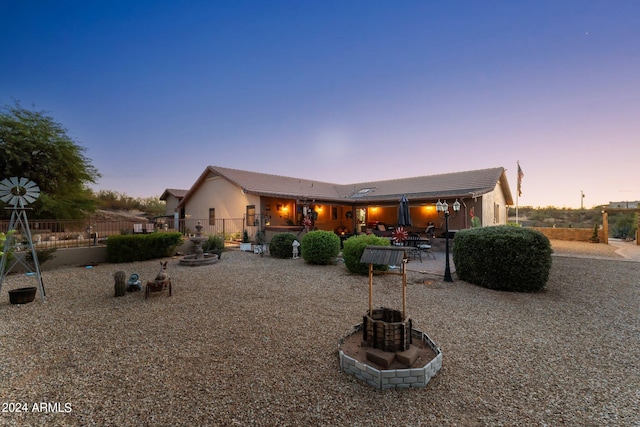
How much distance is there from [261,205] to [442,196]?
10.3 metres

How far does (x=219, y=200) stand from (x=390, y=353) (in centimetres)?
1671

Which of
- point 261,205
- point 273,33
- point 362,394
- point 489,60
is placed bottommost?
point 362,394

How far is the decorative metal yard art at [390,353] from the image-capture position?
2.61 meters

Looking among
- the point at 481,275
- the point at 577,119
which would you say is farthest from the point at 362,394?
the point at 577,119

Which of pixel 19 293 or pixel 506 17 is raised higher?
pixel 506 17

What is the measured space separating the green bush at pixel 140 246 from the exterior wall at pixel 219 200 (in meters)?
5.09

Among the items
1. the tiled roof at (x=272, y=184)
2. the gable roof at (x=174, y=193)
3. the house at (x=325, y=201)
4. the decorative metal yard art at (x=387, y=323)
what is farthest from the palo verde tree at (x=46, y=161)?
the decorative metal yard art at (x=387, y=323)

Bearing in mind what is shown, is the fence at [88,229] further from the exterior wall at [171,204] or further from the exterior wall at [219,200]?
the exterior wall at [171,204]

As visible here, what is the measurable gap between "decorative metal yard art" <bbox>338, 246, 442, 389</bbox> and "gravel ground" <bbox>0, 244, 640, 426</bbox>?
0.39ft

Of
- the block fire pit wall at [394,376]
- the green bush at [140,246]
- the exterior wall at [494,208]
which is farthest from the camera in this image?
the exterior wall at [494,208]

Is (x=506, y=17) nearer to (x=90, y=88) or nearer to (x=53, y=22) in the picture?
(x=53, y=22)

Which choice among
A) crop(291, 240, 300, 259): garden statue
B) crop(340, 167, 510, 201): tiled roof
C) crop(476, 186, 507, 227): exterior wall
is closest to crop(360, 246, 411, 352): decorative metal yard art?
crop(291, 240, 300, 259): garden statue

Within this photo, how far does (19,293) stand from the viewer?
530 cm

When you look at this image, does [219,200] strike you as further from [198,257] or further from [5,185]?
[5,185]
